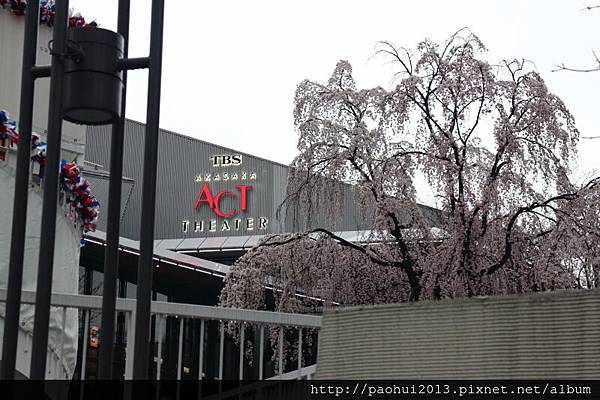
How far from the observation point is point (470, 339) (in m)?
5.22

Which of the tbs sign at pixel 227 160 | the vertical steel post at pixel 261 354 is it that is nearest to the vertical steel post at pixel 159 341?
the vertical steel post at pixel 261 354

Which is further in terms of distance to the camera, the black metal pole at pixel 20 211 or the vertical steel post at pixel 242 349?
the vertical steel post at pixel 242 349

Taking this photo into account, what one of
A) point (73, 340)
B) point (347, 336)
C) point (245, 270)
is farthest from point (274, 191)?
point (347, 336)

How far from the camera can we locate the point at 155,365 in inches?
255

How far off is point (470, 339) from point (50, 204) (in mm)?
2208

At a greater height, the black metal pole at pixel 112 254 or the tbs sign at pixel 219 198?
the tbs sign at pixel 219 198

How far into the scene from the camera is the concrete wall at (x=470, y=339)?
4.97 m

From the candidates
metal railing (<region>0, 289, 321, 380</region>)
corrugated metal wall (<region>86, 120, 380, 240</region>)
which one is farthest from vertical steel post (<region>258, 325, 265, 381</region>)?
corrugated metal wall (<region>86, 120, 380, 240</region>)

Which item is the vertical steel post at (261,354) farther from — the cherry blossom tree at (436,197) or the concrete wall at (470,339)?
the cherry blossom tree at (436,197)

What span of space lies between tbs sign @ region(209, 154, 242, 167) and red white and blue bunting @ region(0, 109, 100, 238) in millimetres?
26845

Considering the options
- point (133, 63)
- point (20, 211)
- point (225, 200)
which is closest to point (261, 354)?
point (20, 211)

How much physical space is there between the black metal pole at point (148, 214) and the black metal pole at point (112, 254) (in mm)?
226

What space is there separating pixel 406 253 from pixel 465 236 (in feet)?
4.32

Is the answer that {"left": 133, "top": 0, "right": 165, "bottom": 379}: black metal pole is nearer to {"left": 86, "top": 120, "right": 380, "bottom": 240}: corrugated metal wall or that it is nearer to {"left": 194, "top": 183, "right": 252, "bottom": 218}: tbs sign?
{"left": 86, "top": 120, "right": 380, "bottom": 240}: corrugated metal wall
